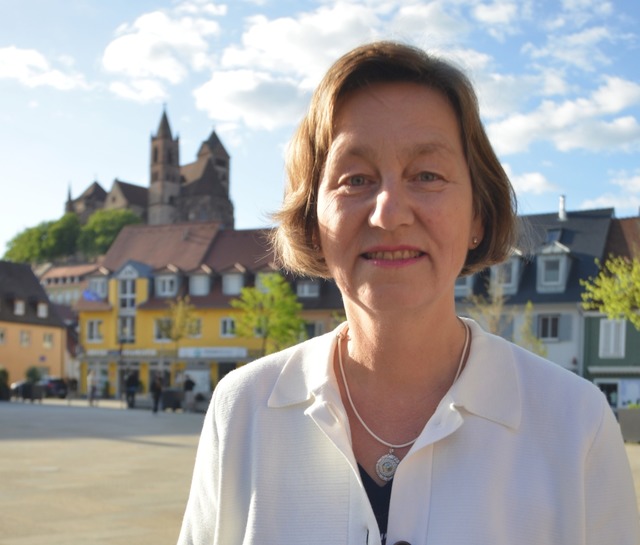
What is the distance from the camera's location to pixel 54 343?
66.3m

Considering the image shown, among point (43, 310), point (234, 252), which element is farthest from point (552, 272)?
point (43, 310)

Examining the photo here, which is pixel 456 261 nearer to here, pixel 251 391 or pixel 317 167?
pixel 317 167

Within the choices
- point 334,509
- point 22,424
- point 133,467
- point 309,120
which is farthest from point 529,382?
point 22,424

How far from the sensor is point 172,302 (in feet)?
172

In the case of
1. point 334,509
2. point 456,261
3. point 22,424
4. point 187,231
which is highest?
point 187,231

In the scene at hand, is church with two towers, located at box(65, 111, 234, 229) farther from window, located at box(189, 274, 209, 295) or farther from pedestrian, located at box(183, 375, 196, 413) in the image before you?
pedestrian, located at box(183, 375, 196, 413)

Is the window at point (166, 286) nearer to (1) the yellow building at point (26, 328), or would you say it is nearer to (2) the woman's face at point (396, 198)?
(1) the yellow building at point (26, 328)

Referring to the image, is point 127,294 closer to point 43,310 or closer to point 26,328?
point 26,328

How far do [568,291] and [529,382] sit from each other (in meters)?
39.8

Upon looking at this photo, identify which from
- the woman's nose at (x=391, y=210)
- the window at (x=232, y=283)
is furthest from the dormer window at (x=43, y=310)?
the woman's nose at (x=391, y=210)

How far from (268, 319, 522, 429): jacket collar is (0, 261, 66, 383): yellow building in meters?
63.5

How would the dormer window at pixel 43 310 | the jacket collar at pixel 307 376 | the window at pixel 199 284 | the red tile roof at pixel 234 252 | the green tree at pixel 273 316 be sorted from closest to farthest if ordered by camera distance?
the jacket collar at pixel 307 376, the green tree at pixel 273 316, the red tile roof at pixel 234 252, the window at pixel 199 284, the dormer window at pixel 43 310

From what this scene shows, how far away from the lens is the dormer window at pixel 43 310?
66.0 meters

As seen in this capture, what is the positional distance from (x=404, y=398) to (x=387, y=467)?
0.60ft
